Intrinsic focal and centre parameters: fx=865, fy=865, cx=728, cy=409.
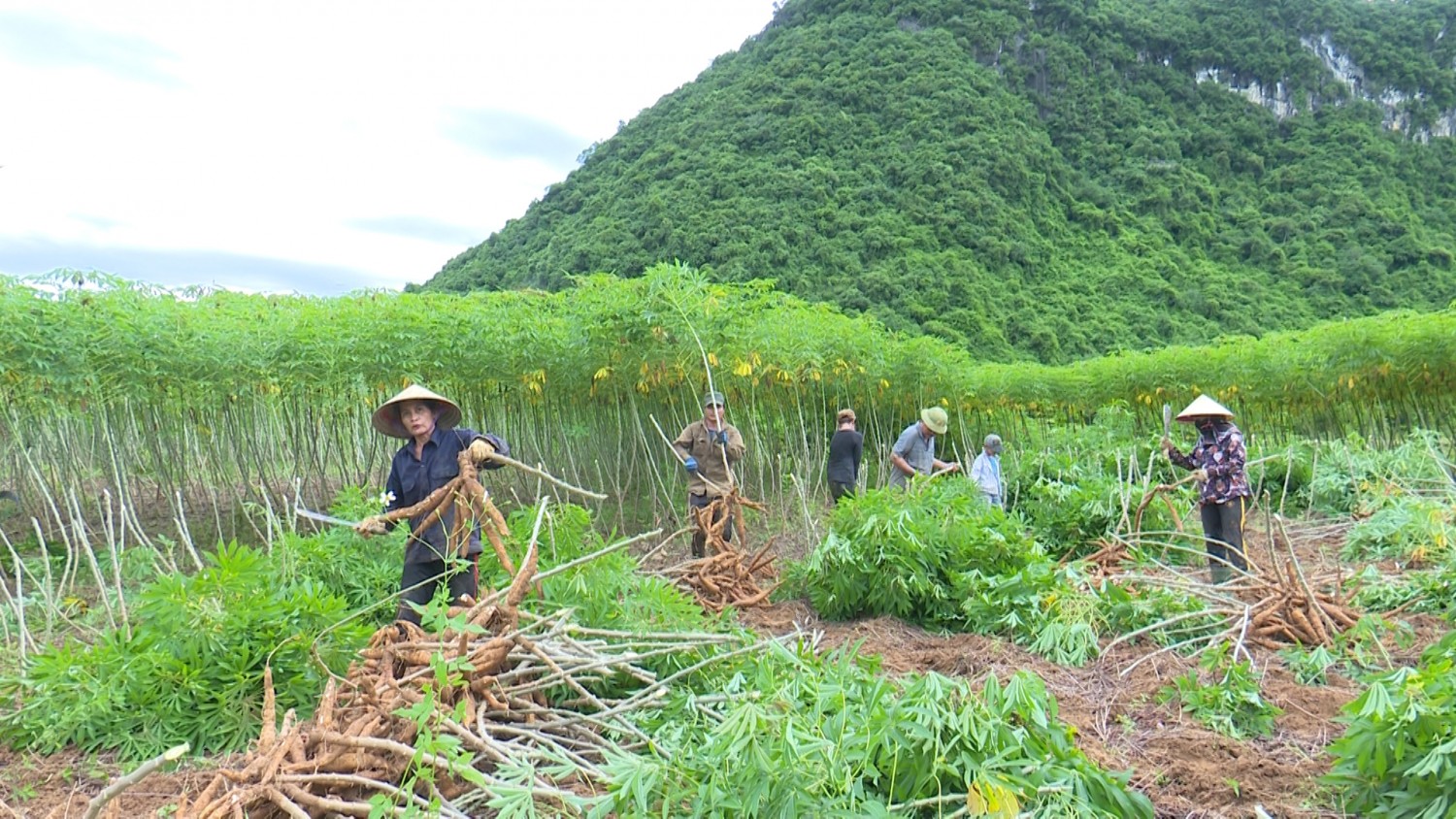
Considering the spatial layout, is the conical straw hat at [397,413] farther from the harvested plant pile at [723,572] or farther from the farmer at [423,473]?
the harvested plant pile at [723,572]

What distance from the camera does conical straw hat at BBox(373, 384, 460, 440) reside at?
3770 mm

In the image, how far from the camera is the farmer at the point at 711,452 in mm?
A: 6141

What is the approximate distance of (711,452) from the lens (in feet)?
20.5

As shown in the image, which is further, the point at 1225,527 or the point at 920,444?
the point at 920,444

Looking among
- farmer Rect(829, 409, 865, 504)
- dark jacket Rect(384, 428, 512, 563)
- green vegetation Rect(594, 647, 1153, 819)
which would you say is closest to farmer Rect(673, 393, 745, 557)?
farmer Rect(829, 409, 865, 504)

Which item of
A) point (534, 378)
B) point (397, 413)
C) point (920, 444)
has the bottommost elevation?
point (920, 444)

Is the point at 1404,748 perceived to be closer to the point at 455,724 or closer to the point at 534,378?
the point at 455,724

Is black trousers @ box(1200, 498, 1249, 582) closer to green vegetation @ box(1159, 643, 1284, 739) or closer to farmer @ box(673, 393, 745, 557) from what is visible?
green vegetation @ box(1159, 643, 1284, 739)

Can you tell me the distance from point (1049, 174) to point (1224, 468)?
33.1 m


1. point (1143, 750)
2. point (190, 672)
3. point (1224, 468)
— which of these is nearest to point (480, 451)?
point (190, 672)

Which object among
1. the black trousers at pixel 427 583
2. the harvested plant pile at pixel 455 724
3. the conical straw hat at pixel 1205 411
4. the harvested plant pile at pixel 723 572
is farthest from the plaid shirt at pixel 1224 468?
the black trousers at pixel 427 583

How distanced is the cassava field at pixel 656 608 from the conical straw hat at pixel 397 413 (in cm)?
65

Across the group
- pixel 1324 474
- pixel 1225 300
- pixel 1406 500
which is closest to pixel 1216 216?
pixel 1225 300

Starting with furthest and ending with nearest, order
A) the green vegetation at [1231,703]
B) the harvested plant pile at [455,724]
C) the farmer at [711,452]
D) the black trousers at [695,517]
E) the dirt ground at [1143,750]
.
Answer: the farmer at [711,452] < the black trousers at [695,517] < the green vegetation at [1231,703] < the dirt ground at [1143,750] < the harvested plant pile at [455,724]
